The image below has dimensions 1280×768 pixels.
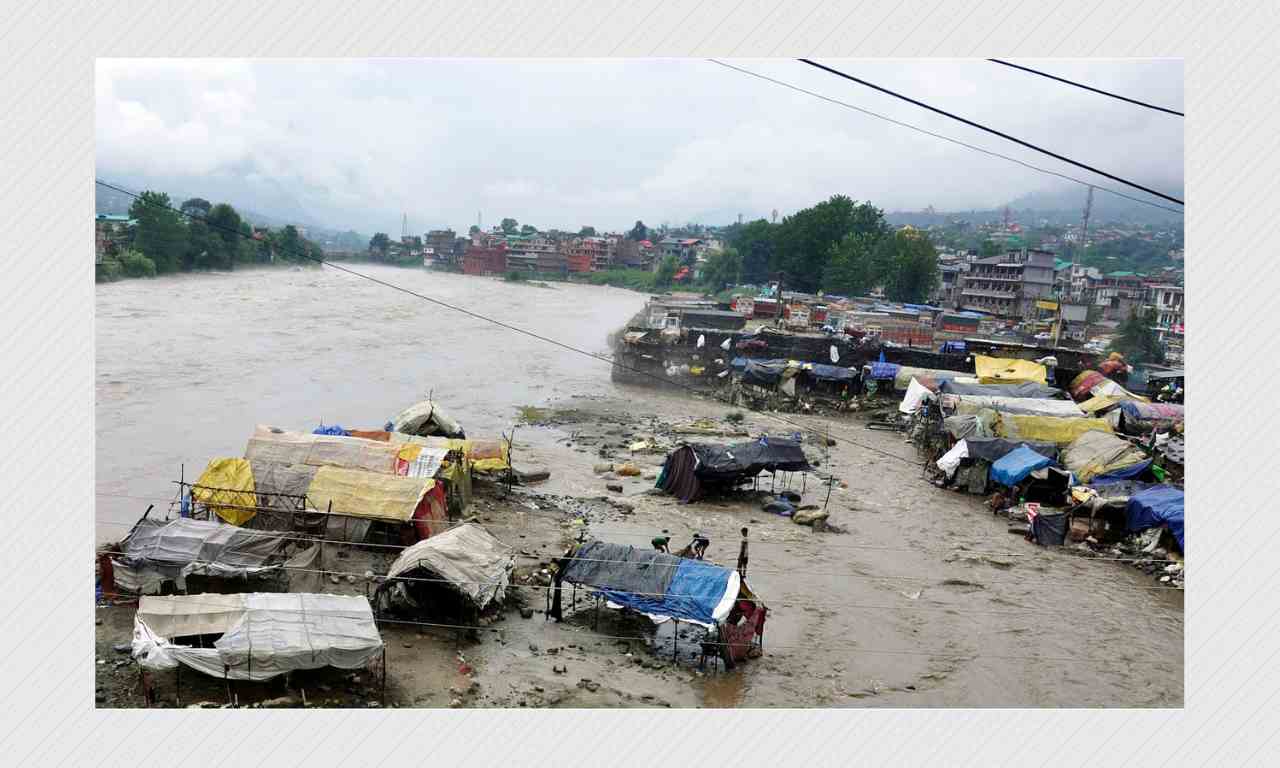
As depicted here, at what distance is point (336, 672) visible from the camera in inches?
293

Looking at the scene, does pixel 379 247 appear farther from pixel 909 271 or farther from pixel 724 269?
pixel 909 271

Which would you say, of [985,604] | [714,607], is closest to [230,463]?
[714,607]

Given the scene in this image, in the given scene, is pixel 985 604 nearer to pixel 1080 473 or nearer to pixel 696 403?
pixel 1080 473

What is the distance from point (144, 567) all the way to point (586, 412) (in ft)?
41.9

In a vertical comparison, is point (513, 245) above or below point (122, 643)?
above

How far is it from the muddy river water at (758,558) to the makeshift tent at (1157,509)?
777 mm

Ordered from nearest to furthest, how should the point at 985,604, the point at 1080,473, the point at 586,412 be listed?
the point at 985,604
the point at 1080,473
the point at 586,412

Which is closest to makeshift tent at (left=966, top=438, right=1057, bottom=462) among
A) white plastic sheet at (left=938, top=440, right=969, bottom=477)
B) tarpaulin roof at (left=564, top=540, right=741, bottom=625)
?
white plastic sheet at (left=938, top=440, right=969, bottom=477)

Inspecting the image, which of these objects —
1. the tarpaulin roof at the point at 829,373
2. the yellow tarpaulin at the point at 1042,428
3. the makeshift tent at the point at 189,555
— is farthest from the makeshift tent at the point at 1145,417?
the makeshift tent at the point at 189,555

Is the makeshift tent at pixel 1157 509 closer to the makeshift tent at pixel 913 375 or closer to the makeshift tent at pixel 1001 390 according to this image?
the makeshift tent at pixel 1001 390

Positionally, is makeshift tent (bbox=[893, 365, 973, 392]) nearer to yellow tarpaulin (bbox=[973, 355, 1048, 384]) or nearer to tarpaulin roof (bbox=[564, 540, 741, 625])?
yellow tarpaulin (bbox=[973, 355, 1048, 384])

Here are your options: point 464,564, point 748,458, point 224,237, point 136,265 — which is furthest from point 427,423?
point 224,237

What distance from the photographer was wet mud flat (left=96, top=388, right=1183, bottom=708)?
7.64 m

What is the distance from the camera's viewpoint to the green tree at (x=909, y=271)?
48.7 metres
